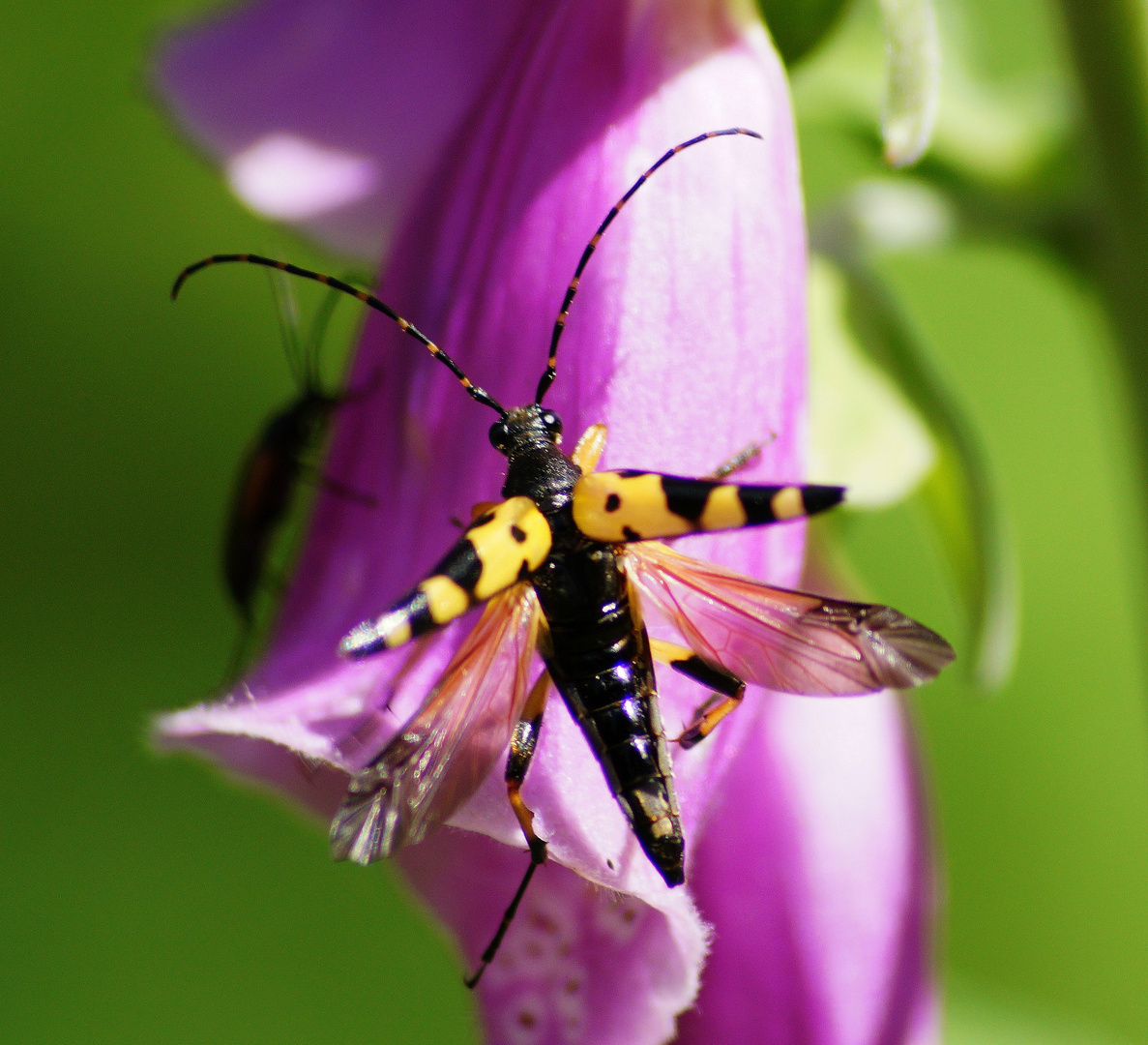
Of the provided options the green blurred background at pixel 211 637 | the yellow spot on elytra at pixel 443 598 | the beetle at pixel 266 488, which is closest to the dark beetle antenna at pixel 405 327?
the yellow spot on elytra at pixel 443 598

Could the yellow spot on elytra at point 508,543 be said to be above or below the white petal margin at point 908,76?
below

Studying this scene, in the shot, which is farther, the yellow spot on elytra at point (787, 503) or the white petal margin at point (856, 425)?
the white petal margin at point (856, 425)

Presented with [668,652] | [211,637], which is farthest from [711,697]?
[211,637]

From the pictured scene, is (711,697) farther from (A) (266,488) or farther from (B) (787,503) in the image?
(A) (266,488)

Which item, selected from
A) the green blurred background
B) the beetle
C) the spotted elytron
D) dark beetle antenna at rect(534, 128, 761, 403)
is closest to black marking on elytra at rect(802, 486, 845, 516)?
the spotted elytron

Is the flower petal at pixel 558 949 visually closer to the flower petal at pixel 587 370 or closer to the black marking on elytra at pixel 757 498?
the flower petal at pixel 587 370

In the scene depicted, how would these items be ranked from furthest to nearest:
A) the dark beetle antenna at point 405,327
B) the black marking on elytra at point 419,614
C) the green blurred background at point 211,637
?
the green blurred background at point 211,637 → the dark beetle antenna at point 405,327 → the black marking on elytra at point 419,614

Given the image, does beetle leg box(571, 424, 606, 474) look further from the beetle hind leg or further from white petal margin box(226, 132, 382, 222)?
white petal margin box(226, 132, 382, 222)
